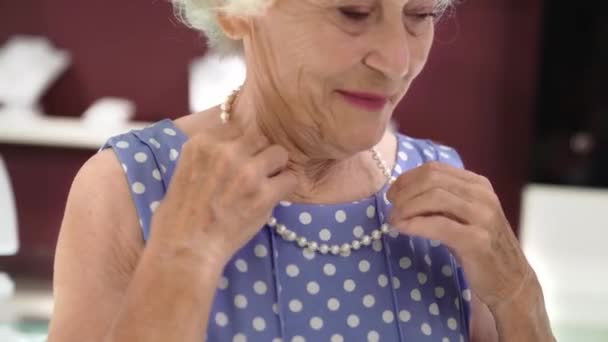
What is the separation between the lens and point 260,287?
3.18 feet

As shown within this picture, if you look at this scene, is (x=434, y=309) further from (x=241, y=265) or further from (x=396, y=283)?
(x=241, y=265)

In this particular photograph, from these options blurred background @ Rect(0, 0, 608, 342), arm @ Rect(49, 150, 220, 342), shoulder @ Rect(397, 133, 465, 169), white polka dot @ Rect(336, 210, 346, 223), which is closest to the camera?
arm @ Rect(49, 150, 220, 342)

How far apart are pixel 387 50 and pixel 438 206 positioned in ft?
0.62

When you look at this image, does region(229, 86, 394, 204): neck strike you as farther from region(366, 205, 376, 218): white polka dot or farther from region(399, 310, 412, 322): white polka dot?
region(399, 310, 412, 322): white polka dot

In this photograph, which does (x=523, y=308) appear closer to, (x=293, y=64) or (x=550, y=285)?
(x=293, y=64)

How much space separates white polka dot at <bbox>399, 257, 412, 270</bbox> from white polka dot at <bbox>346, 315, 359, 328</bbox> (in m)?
0.09

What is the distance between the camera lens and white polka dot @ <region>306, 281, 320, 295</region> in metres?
0.99

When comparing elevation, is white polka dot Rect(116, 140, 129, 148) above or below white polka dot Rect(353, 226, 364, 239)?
above

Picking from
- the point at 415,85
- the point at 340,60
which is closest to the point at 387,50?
the point at 340,60

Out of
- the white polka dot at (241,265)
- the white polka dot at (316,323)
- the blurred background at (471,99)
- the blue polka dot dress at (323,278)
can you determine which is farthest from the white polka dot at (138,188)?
the blurred background at (471,99)

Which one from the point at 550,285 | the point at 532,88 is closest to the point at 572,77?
the point at 532,88

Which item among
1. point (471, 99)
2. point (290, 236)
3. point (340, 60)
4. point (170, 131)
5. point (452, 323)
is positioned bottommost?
point (471, 99)

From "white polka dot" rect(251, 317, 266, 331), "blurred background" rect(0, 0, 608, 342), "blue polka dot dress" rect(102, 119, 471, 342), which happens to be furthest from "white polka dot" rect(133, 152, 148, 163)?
"blurred background" rect(0, 0, 608, 342)

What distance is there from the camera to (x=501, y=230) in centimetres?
101
